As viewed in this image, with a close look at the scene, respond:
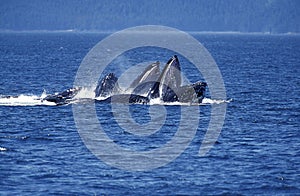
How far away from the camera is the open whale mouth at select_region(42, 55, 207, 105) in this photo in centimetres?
5634

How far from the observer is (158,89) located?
188 feet

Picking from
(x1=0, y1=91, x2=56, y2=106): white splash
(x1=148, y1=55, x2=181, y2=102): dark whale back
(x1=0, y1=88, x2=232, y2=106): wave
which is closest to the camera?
(x1=148, y1=55, x2=181, y2=102): dark whale back

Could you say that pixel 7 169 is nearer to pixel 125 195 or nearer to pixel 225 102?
pixel 125 195

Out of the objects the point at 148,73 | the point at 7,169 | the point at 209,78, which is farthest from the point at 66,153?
the point at 209,78

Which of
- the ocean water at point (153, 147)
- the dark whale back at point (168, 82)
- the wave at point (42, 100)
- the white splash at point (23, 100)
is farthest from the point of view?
the white splash at point (23, 100)

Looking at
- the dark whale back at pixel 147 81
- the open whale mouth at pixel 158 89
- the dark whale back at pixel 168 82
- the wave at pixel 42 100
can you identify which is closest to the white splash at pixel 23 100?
the wave at pixel 42 100

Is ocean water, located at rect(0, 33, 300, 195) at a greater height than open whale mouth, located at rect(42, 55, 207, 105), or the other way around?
open whale mouth, located at rect(42, 55, 207, 105)

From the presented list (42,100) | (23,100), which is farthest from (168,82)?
(23,100)

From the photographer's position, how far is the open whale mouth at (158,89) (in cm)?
5634

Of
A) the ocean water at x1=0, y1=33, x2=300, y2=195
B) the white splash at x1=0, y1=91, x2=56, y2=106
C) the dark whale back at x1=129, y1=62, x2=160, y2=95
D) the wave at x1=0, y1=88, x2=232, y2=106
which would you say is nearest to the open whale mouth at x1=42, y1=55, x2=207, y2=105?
the dark whale back at x1=129, y1=62, x2=160, y2=95

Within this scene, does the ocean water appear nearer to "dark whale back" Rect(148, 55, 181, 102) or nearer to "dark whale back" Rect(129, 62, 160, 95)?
"dark whale back" Rect(148, 55, 181, 102)

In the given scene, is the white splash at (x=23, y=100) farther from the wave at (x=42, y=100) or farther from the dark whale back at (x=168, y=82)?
the dark whale back at (x=168, y=82)

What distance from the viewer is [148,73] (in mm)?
58156

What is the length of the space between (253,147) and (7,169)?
13.2 metres
